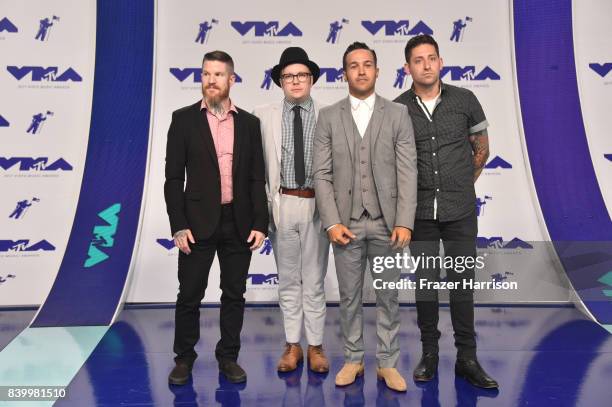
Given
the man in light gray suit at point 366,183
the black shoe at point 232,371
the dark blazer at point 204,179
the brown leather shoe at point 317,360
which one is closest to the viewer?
the man in light gray suit at point 366,183

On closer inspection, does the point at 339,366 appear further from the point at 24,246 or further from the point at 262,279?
the point at 24,246

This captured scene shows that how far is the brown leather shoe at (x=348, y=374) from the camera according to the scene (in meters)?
2.92

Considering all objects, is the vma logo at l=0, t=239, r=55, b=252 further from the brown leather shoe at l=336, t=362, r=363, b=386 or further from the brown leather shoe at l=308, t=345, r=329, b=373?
the brown leather shoe at l=336, t=362, r=363, b=386

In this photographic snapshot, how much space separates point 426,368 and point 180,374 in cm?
131

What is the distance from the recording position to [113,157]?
4684 mm

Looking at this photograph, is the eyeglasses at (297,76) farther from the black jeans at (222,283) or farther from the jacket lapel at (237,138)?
the black jeans at (222,283)

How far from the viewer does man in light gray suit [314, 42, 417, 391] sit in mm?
2789

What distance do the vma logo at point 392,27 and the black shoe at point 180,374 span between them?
321 cm

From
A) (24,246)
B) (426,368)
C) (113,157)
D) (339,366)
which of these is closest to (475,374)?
(426,368)

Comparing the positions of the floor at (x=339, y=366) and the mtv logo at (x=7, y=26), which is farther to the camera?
the mtv logo at (x=7, y=26)

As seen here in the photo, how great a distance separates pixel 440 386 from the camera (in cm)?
293

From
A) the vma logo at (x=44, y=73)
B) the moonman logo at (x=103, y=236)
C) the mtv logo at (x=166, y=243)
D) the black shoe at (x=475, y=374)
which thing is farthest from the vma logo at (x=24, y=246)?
the black shoe at (x=475, y=374)

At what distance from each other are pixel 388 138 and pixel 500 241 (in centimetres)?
248

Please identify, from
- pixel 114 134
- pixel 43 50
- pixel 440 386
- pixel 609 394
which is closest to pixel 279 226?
pixel 440 386
